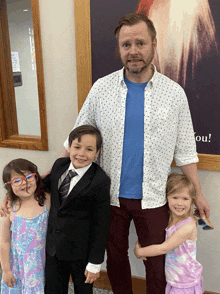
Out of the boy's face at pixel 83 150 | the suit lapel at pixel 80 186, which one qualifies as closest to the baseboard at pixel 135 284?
the suit lapel at pixel 80 186

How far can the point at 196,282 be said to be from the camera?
1.43 meters

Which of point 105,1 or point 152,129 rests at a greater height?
point 105,1

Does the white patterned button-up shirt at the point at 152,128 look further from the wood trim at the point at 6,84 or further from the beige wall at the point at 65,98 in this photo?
the wood trim at the point at 6,84

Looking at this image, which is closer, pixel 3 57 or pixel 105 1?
pixel 105 1

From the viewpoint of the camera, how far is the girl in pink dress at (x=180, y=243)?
138 centimetres

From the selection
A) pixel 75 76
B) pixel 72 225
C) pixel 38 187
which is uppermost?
pixel 75 76

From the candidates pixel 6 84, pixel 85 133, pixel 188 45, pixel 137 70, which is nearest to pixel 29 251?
pixel 85 133

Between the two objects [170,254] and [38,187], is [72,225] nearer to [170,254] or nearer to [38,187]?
[38,187]

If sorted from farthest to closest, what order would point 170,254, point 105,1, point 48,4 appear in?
point 48,4 < point 105,1 < point 170,254

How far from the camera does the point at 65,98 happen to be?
1.83 metres

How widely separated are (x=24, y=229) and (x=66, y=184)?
341 millimetres

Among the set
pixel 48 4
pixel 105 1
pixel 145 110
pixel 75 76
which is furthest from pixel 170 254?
pixel 48 4

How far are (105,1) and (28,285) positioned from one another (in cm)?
168

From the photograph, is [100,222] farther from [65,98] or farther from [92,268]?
[65,98]
